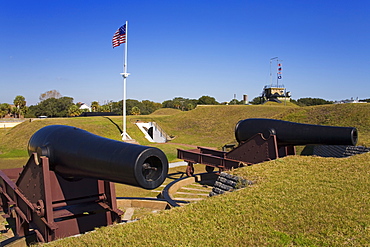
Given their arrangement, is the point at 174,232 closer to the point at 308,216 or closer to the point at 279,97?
the point at 308,216

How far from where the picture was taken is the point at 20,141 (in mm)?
22203

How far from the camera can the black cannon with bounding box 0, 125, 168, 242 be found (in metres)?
3.29

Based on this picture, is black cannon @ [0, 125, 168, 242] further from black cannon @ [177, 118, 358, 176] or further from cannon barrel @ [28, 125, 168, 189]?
black cannon @ [177, 118, 358, 176]

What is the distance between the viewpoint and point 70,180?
460 cm

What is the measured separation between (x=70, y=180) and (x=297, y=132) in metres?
5.55

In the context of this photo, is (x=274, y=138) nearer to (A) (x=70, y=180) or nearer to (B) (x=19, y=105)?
(A) (x=70, y=180)

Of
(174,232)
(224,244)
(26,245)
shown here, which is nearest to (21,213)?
(26,245)

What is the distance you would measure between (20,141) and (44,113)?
31.4 meters

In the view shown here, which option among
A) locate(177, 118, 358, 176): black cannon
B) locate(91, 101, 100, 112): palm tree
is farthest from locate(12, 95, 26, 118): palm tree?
locate(177, 118, 358, 176): black cannon

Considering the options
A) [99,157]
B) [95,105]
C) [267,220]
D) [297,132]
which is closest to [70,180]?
[99,157]

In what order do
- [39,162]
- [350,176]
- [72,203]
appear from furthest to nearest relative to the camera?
[350,176], [72,203], [39,162]

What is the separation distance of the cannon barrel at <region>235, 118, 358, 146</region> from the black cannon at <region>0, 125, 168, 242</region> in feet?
16.0

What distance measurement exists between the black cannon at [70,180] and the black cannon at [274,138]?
4.59 m

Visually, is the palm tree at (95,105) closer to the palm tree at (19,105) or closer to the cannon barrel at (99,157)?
the palm tree at (19,105)
